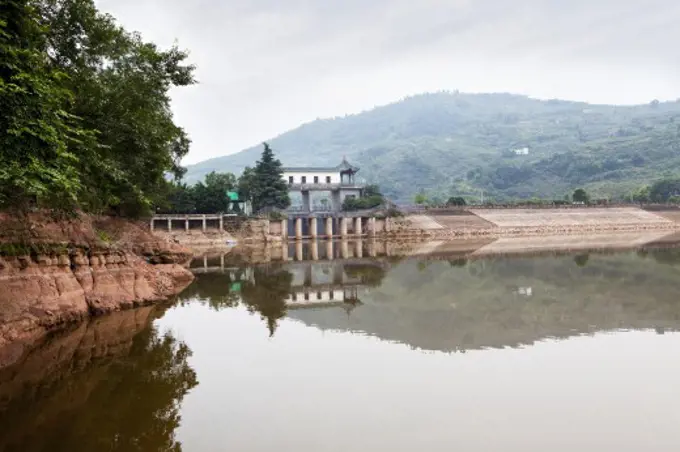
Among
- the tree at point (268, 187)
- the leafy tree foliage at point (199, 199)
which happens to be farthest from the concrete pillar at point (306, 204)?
the leafy tree foliage at point (199, 199)

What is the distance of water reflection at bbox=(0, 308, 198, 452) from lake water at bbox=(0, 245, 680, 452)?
0.04 m

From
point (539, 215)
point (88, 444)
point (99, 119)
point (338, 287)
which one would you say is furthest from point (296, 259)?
point (539, 215)

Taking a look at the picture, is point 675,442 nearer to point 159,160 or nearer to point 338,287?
point 338,287

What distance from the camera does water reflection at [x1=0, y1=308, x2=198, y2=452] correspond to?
8.52 m

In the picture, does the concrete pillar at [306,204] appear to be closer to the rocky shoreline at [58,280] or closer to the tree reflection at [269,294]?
the tree reflection at [269,294]

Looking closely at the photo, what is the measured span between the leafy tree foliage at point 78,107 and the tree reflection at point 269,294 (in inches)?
277

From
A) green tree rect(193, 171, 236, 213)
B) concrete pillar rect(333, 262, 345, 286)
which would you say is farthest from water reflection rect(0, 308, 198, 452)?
green tree rect(193, 171, 236, 213)

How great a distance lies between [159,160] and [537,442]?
2249 cm

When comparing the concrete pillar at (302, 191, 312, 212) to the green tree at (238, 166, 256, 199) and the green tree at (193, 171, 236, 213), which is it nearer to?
the green tree at (238, 166, 256, 199)

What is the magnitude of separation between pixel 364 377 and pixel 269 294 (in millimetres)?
14708

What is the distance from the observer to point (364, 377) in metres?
11.8

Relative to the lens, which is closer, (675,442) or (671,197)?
(675,442)

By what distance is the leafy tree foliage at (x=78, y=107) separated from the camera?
12.2m

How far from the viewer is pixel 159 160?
26.2m
